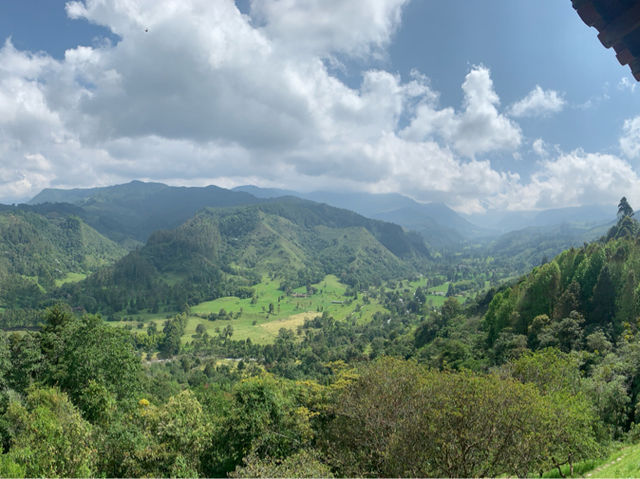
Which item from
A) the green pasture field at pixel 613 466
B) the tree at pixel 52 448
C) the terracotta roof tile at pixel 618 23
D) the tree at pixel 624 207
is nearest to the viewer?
the terracotta roof tile at pixel 618 23

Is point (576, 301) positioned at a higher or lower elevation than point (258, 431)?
higher

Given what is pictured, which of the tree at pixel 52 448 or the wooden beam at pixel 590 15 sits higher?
the wooden beam at pixel 590 15

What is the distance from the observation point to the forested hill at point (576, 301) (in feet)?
163

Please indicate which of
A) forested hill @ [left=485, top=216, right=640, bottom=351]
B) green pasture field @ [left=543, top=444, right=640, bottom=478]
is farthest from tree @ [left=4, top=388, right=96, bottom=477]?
forested hill @ [left=485, top=216, right=640, bottom=351]

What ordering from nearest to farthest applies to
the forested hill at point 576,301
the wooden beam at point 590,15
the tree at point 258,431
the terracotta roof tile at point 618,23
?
the terracotta roof tile at point 618,23 < the wooden beam at point 590,15 < the tree at point 258,431 < the forested hill at point 576,301

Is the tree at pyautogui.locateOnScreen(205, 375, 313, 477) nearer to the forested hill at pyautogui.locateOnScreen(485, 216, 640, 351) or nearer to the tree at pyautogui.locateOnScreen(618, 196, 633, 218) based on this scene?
the forested hill at pyautogui.locateOnScreen(485, 216, 640, 351)

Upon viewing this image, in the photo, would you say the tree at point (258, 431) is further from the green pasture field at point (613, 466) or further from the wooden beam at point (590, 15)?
the wooden beam at point (590, 15)

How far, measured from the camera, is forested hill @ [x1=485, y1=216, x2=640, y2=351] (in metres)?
49.6

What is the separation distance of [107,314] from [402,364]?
215 metres

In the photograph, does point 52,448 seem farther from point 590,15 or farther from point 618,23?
point 618,23

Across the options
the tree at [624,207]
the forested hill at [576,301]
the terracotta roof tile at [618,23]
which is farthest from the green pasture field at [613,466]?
the tree at [624,207]

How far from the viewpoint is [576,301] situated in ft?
191

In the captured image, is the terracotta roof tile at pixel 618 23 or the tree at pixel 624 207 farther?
the tree at pixel 624 207

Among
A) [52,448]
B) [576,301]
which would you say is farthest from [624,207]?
[52,448]
